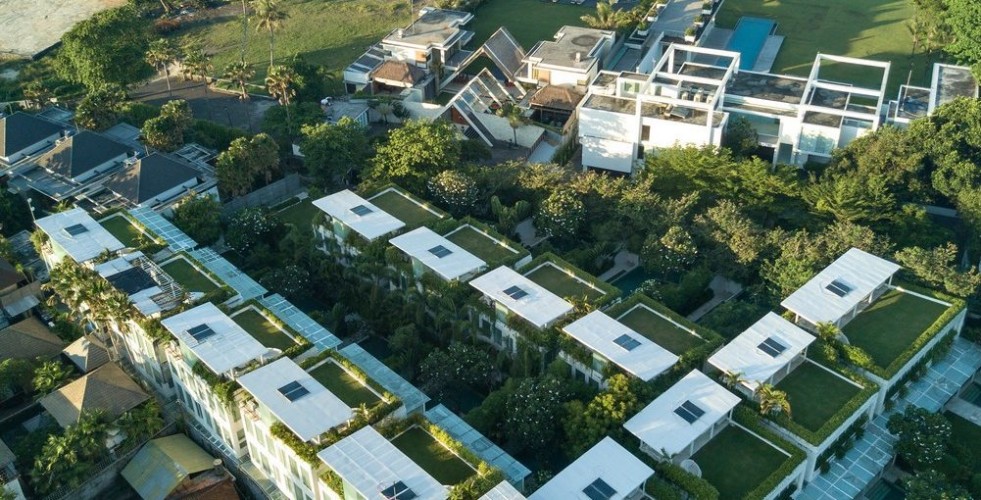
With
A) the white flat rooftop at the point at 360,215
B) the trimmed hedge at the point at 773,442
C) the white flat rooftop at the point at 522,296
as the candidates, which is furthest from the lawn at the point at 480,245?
the trimmed hedge at the point at 773,442

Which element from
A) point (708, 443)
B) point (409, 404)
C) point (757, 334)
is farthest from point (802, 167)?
point (409, 404)

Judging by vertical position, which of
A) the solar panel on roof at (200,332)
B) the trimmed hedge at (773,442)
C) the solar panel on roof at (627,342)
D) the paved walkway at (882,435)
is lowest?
the paved walkway at (882,435)

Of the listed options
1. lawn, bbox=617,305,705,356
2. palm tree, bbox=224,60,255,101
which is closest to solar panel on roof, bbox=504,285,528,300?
lawn, bbox=617,305,705,356

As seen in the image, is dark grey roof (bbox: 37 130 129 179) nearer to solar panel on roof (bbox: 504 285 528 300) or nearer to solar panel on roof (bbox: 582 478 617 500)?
solar panel on roof (bbox: 504 285 528 300)

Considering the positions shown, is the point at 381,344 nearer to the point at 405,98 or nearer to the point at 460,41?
the point at 405,98

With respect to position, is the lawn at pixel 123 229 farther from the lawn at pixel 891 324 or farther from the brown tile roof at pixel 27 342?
the lawn at pixel 891 324

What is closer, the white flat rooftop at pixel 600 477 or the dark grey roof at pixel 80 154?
the white flat rooftop at pixel 600 477
